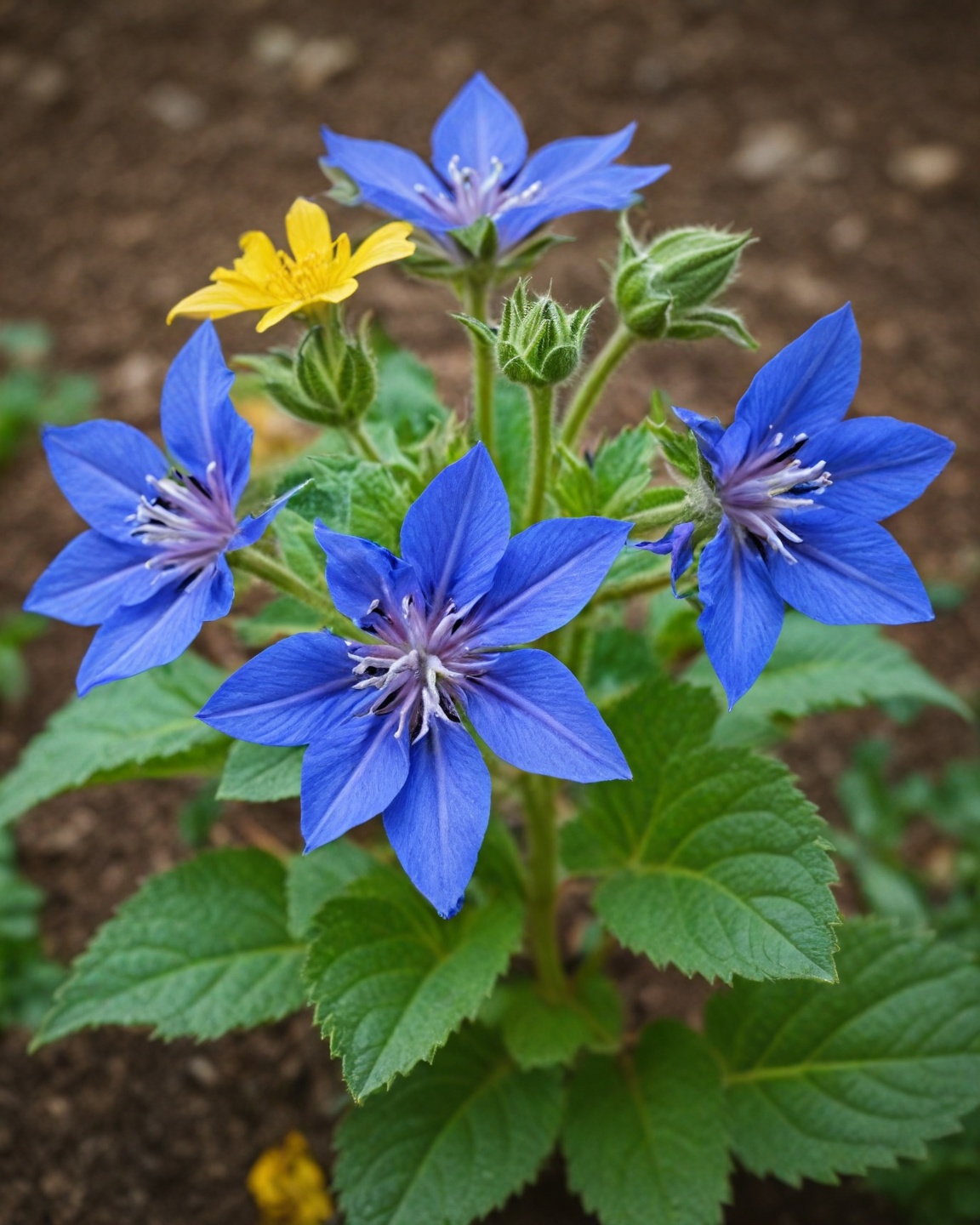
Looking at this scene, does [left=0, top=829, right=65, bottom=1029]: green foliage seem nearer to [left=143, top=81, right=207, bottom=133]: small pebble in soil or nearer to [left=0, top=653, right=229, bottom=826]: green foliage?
[left=0, top=653, right=229, bottom=826]: green foliage

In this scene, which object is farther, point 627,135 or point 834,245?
point 834,245

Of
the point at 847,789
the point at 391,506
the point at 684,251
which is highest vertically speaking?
the point at 684,251

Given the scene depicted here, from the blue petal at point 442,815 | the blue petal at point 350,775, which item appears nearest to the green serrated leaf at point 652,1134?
the blue petal at point 442,815

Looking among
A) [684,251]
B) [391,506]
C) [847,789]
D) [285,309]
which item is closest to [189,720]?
[391,506]

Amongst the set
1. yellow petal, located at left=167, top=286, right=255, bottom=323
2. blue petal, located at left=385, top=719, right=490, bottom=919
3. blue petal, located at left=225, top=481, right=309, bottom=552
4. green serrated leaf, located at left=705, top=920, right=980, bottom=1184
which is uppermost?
yellow petal, located at left=167, top=286, right=255, bottom=323

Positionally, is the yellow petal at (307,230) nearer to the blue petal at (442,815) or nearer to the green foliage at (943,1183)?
the blue petal at (442,815)

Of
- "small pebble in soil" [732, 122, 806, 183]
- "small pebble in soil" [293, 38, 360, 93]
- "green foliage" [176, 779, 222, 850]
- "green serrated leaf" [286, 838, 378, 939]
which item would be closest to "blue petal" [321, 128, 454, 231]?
"green serrated leaf" [286, 838, 378, 939]

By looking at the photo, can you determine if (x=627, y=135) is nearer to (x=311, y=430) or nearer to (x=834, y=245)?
(x=311, y=430)
